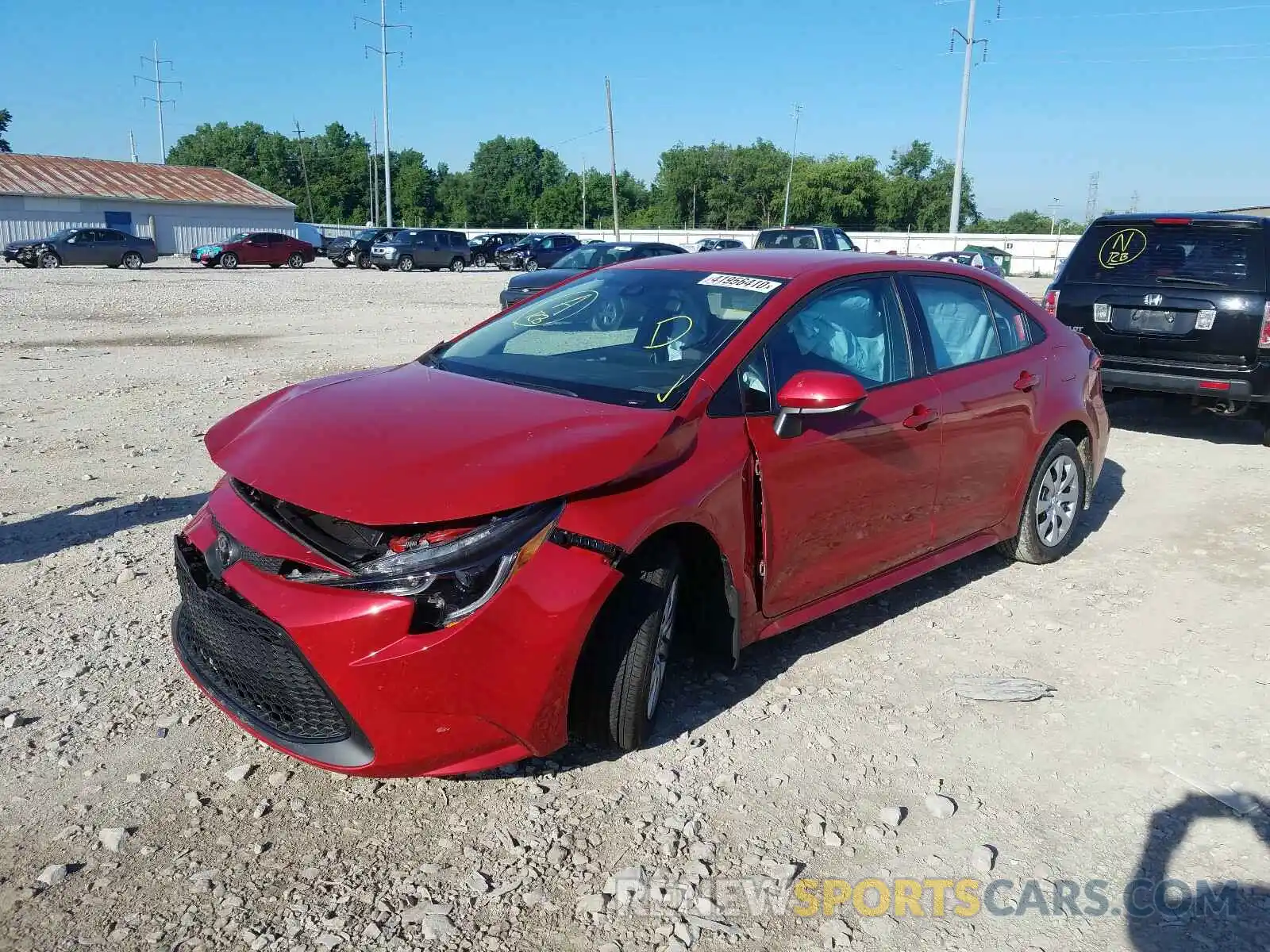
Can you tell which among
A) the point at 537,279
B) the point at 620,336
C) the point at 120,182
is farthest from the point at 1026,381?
the point at 120,182

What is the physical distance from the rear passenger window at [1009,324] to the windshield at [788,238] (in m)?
18.9

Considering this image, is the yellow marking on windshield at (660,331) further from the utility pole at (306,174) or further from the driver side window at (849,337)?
the utility pole at (306,174)

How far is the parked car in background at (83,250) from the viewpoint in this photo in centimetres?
3509

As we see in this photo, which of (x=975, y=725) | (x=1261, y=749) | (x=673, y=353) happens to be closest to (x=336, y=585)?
(x=673, y=353)

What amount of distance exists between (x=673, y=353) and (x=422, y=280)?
32.3 metres

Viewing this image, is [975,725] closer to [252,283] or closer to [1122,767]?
[1122,767]

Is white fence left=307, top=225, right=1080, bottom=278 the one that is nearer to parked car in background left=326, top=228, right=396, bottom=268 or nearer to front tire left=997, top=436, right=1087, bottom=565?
parked car in background left=326, top=228, right=396, bottom=268

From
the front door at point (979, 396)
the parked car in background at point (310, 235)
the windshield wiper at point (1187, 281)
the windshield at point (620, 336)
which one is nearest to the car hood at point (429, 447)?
the windshield at point (620, 336)

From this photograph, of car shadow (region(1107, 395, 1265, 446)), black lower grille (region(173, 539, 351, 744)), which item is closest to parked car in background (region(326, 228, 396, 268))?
car shadow (region(1107, 395, 1265, 446))

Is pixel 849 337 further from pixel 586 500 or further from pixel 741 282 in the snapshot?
pixel 586 500

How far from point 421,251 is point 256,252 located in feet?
21.1

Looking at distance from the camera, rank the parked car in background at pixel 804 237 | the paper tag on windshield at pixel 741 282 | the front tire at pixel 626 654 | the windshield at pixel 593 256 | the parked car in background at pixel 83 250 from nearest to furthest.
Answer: the front tire at pixel 626 654, the paper tag on windshield at pixel 741 282, the windshield at pixel 593 256, the parked car in background at pixel 804 237, the parked car in background at pixel 83 250

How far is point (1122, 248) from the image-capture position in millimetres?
8742

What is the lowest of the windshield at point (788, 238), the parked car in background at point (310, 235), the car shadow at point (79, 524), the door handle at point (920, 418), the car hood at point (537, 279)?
the car shadow at point (79, 524)
